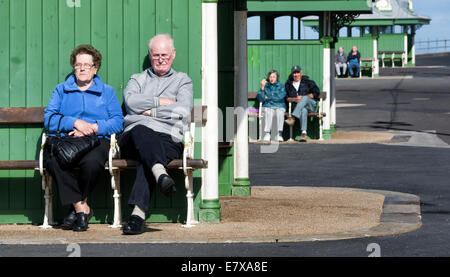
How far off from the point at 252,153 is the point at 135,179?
9.44 meters

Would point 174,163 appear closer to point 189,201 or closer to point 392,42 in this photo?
point 189,201

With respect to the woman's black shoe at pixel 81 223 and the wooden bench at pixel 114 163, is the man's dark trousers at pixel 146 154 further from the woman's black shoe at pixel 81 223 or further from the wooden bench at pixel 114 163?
the woman's black shoe at pixel 81 223

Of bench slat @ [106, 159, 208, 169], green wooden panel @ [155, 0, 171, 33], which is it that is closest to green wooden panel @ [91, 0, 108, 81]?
green wooden panel @ [155, 0, 171, 33]

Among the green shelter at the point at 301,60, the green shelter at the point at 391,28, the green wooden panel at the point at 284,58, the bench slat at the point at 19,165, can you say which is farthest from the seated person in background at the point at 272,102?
the green shelter at the point at 391,28

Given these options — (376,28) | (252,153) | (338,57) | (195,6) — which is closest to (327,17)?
(252,153)

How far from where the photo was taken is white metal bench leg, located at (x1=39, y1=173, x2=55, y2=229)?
990cm

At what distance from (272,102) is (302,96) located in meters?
0.62

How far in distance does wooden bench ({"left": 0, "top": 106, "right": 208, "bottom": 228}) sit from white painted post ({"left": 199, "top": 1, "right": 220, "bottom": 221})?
4.4 inches

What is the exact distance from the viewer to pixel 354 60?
5209 centimetres

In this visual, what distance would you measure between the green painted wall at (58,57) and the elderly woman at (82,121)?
0.28m

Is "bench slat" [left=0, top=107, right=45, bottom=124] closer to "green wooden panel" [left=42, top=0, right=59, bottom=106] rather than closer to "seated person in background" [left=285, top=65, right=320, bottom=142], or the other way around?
"green wooden panel" [left=42, top=0, right=59, bottom=106]

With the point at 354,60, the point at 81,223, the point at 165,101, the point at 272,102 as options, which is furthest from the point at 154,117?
the point at 354,60

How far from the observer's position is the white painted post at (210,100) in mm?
10047

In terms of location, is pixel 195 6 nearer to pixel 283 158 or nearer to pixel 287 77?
pixel 283 158
